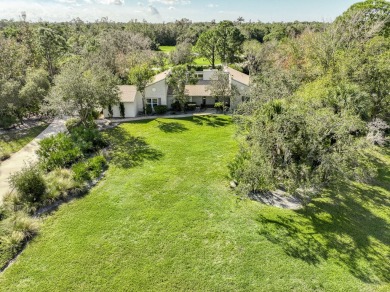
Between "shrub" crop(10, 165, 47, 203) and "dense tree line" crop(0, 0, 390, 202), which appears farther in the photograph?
"shrub" crop(10, 165, 47, 203)

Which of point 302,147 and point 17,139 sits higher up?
point 302,147

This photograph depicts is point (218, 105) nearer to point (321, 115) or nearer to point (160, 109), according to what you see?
point (160, 109)

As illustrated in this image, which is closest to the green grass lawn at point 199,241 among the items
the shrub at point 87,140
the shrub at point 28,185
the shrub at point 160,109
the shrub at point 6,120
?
the shrub at point 28,185

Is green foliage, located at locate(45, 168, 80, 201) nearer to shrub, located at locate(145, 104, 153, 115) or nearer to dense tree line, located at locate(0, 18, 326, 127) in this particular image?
dense tree line, located at locate(0, 18, 326, 127)

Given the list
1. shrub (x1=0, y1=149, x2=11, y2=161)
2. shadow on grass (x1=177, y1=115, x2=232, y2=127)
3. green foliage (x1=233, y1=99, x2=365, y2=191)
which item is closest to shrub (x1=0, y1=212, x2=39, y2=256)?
shrub (x1=0, y1=149, x2=11, y2=161)

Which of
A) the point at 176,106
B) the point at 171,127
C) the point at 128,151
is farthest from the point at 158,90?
the point at 128,151

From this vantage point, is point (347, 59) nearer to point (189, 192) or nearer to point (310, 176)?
point (310, 176)
